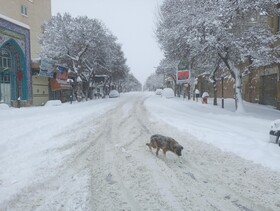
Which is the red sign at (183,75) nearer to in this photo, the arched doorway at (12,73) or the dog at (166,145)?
the arched doorway at (12,73)

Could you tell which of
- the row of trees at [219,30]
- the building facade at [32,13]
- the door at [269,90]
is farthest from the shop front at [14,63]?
the door at [269,90]

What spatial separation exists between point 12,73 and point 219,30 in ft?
58.9

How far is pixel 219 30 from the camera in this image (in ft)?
58.3

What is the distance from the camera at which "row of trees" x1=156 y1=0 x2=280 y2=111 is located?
58.4ft

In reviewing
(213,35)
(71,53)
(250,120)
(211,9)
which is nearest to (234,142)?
(250,120)

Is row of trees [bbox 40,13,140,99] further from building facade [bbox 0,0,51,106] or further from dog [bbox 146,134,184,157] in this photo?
dog [bbox 146,134,184,157]

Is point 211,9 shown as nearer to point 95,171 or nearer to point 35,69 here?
point 95,171

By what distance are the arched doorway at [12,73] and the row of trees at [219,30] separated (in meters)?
13.6

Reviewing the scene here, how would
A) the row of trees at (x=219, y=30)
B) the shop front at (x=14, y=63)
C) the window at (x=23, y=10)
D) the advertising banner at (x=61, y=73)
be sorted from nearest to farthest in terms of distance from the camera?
the row of trees at (x=219, y=30), the shop front at (x=14, y=63), the advertising banner at (x=61, y=73), the window at (x=23, y=10)

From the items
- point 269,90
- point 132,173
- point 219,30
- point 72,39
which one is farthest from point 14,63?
point 132,173

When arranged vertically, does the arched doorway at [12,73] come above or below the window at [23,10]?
below

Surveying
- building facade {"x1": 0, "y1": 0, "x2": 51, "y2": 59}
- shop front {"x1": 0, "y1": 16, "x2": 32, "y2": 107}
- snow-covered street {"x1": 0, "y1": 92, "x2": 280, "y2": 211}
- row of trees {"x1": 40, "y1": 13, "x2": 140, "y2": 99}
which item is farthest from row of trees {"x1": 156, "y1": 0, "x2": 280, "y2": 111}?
building facade {"x1": 0, "y1": 0, "x2": 51, "y2": 59}

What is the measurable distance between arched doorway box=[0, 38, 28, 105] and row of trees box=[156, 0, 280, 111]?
44.7 feet

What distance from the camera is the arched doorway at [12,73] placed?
25.3m
